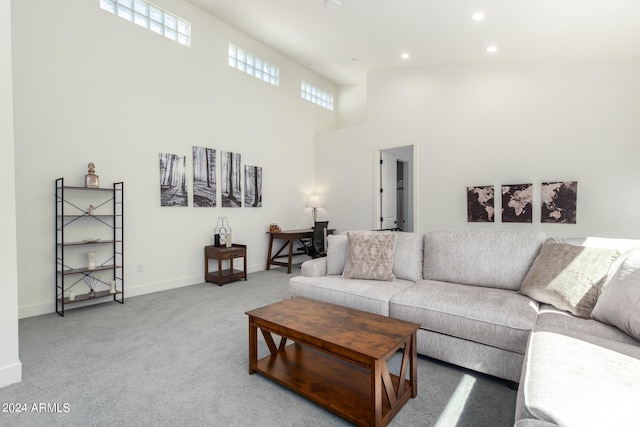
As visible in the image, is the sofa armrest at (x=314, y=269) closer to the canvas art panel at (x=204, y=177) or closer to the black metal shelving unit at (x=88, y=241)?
the black metal shelving unit at (x=88, y=241)

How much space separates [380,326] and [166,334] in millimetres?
1951

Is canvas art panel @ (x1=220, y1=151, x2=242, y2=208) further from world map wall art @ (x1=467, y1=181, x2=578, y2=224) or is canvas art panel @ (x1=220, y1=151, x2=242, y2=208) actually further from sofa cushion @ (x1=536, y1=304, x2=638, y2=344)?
sofa cushion @ (x1=536, y1=304, x2=638, y2=344)

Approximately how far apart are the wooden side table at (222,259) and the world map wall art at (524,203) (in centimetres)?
353

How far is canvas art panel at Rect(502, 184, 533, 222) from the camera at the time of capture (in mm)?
4379

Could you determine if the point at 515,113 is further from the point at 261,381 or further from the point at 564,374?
the point at 261,381

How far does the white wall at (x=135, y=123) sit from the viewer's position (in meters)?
3.18

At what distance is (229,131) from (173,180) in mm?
1245

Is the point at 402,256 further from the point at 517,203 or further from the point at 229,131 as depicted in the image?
the point at 229,131

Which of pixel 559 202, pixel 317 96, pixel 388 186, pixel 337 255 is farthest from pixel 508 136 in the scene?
pixel 317 96

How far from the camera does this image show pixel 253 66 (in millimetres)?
5492

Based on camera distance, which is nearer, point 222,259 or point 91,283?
point 91,283

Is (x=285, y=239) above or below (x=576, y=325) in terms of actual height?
above

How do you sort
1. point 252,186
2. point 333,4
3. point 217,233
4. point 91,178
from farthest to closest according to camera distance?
1. point 252,186
2. point 217,233
3. point 333,4
4. point 91,178

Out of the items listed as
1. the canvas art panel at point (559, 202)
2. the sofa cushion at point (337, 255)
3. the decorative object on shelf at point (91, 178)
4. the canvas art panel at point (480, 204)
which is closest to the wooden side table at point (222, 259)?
the decorative object on shelf at point (91, 178)
